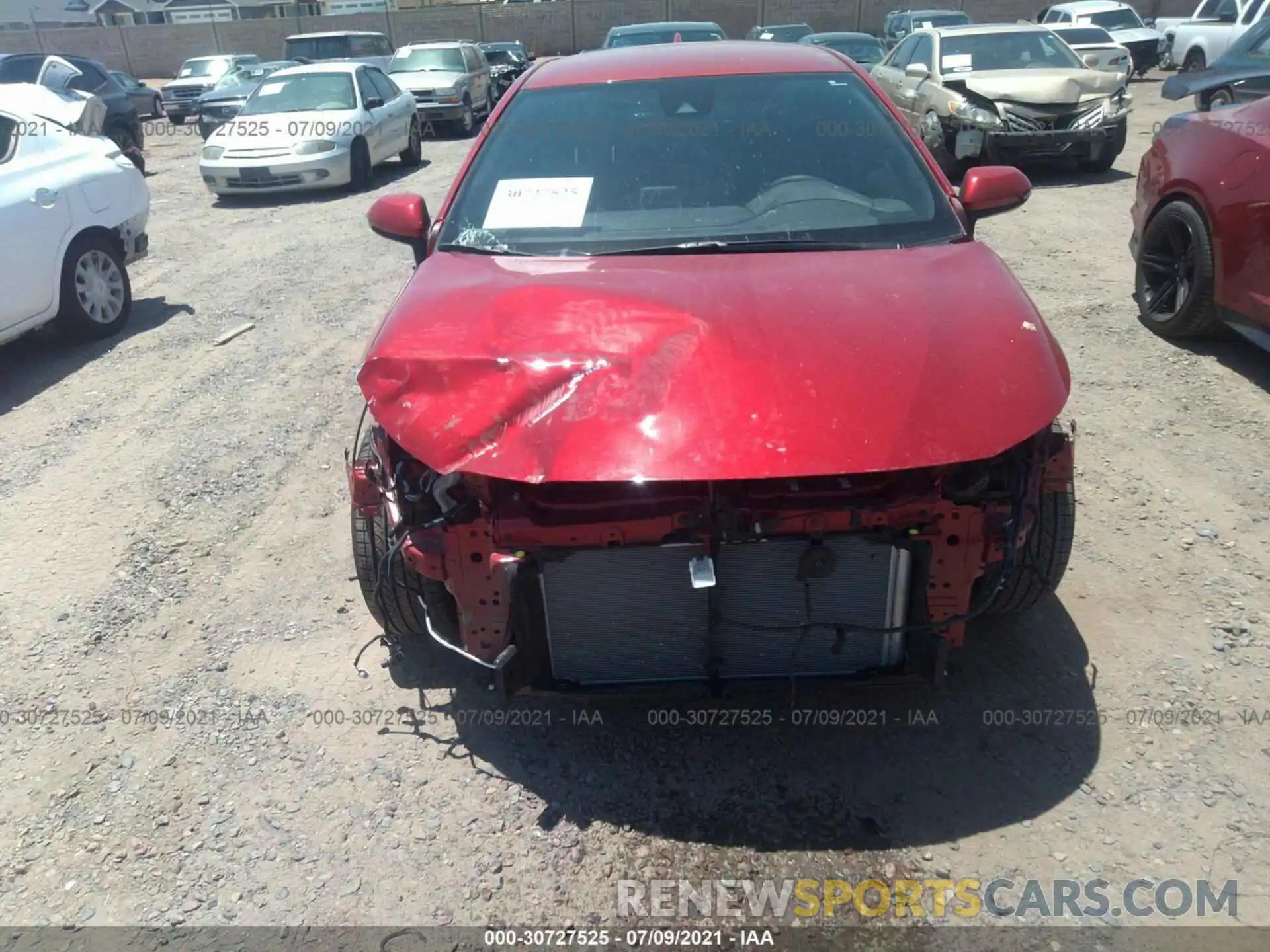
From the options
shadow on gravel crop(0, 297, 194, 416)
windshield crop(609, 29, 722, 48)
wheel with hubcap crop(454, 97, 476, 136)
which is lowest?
shadow on gravel crop(0, 297, 194, 416)

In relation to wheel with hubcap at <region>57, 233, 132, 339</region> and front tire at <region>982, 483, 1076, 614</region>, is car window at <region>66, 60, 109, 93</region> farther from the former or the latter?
front tire at <region>982, 483, 1076, 614</region>

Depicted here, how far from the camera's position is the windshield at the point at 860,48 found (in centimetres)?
1688

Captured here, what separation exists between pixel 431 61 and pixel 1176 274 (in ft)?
50.5

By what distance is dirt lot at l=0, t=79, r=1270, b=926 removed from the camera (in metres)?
2.38

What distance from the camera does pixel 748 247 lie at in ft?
10.0

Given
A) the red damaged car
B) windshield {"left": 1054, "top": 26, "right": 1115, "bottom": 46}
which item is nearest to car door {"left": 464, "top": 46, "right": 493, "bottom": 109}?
windshield {"left": 1054, "top": 26, "right": 1115, "bottom": 46}

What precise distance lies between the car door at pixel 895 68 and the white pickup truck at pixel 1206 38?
727cm

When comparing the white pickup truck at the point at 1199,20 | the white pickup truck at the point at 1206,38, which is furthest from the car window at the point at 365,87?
the white pickup truck at the point at 1199,20

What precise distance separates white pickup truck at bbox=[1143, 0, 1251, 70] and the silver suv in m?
13.7

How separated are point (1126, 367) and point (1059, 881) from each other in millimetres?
3750

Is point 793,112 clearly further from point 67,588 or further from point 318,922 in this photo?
point 67,588

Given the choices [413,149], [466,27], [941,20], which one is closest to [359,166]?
[413,149]

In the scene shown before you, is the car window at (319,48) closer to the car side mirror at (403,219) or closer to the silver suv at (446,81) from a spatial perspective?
the silver suv at (446,81)

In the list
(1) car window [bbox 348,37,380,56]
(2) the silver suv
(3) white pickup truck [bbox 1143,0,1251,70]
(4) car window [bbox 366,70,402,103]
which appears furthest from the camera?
(1) car window [bbox 348,37,380,56]
